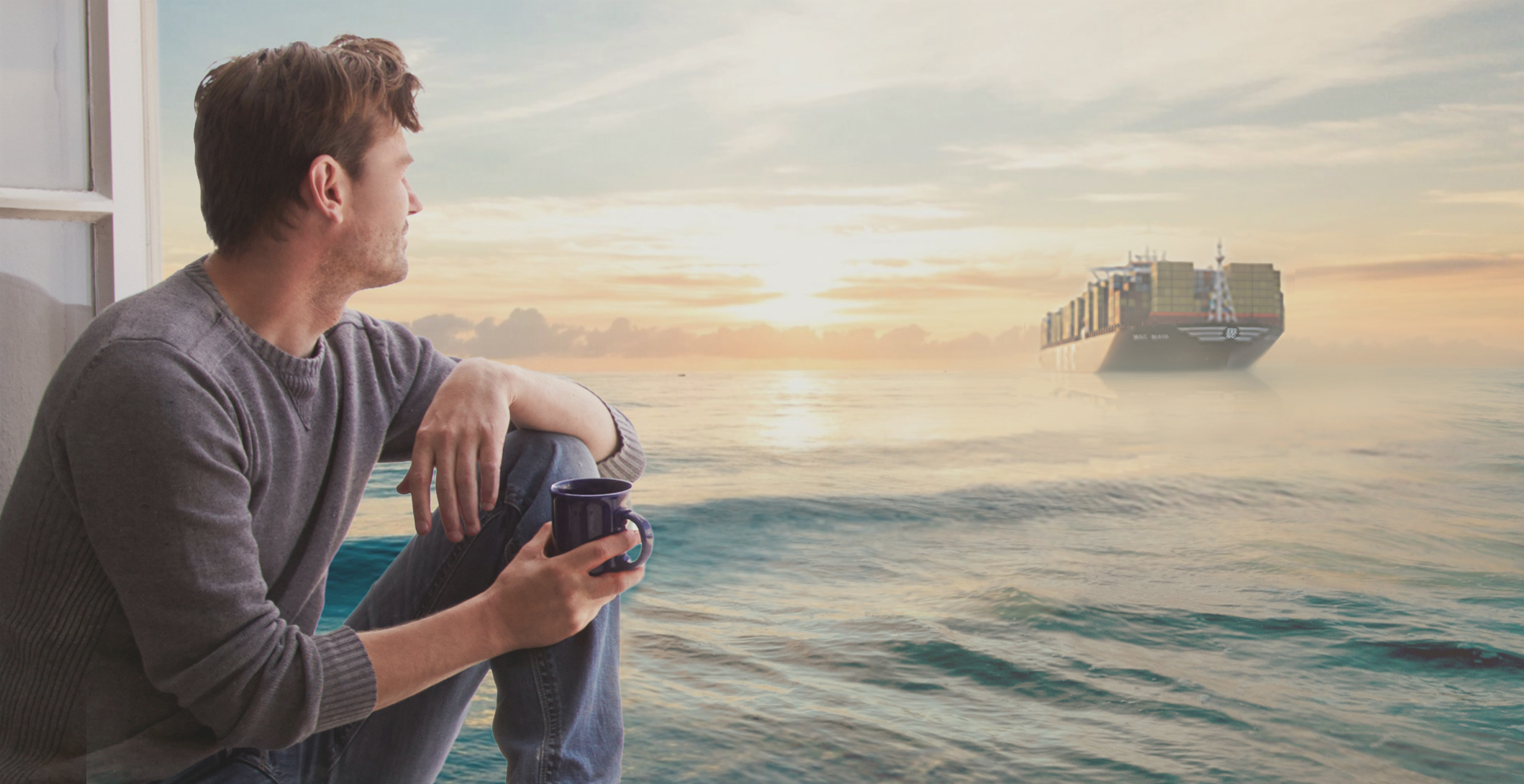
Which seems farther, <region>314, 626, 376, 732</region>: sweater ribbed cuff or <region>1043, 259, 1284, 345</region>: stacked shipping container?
<region>1043, 259, 1284, 345</region>: stacked shipping container

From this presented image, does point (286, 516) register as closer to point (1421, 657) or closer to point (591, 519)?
point (591, 519)

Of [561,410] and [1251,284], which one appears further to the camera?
[1251,284]

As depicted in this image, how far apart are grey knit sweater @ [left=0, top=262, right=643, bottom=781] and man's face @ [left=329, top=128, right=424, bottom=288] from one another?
0.13 metres

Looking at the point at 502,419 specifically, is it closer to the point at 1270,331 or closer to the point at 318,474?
the point at 318,474

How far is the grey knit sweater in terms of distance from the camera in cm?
77

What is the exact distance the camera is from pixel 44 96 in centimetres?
133

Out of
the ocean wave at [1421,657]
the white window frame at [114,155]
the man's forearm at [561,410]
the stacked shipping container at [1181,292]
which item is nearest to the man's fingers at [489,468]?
the man's forearm at [561,410]

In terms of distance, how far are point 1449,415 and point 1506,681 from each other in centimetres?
2796

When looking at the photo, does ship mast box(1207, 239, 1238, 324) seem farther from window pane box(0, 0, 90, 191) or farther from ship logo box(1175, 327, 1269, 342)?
window pane box(0, 0, 90, 191)

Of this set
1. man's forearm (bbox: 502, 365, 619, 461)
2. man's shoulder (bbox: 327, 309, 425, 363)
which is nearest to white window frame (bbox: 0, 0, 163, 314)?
man's shoulder (bbox: 327, 309, 425, 363)

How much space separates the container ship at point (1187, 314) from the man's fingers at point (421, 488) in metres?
37.9

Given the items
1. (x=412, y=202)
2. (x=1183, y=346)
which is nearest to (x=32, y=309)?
(x=412, y=202)

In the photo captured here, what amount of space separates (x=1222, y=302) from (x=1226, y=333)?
1439mm

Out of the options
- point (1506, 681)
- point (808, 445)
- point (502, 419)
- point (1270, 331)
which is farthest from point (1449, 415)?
point (502, 419)
